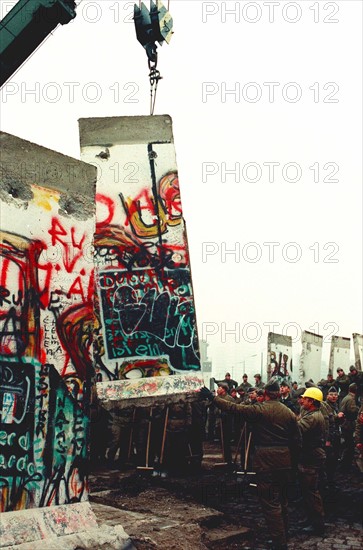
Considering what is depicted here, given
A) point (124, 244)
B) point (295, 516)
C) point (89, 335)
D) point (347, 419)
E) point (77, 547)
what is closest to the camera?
point (77, 547)

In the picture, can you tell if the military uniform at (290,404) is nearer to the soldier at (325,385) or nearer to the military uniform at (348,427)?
the military uniform at (348,427)

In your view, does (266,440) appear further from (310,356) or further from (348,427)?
(310,356)

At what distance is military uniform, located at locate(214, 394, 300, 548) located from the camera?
264 inches

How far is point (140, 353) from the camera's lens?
873 cm

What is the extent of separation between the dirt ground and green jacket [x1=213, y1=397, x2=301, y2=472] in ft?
3.10

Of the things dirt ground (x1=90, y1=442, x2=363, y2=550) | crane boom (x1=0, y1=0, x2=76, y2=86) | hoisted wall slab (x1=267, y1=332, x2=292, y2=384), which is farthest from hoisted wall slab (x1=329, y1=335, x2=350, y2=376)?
crane boom (x1=0, y1=0, x2=76, y2=86)

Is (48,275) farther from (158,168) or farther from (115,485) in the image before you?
(115,485)

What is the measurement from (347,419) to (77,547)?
892 cm

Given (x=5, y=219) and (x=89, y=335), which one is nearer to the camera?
(x=5, y=219)

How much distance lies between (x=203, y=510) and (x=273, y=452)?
1307 mm

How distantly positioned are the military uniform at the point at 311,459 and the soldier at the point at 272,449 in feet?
2.74

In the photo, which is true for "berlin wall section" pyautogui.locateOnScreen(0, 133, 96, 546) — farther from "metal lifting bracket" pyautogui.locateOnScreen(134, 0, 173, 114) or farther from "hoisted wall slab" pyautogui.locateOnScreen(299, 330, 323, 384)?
"hoisted wall slab" pyautogui.locateOnScreen(299, 330, 323, 384)

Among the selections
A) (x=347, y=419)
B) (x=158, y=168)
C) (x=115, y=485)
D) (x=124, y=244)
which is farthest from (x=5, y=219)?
(x=347, y=419)

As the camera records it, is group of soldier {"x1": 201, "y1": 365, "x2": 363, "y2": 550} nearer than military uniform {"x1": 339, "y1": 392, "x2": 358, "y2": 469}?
Yes
